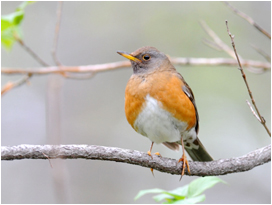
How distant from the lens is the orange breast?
14.7 ft

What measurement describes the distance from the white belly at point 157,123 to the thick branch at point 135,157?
1.96 feet

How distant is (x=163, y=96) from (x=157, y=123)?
362mm

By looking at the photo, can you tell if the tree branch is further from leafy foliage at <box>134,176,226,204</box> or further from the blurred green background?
the blurred green background

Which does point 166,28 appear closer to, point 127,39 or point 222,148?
point 127,39

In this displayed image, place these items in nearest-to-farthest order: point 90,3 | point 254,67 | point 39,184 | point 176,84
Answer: point 176,84 < point 254,67 < point 39,184 < point 90,3

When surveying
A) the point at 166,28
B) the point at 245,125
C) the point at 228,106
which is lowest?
the point at 245,125

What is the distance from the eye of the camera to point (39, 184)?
8773 millimetres

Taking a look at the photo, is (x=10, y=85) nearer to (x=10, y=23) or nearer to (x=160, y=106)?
(x=10, y=23)

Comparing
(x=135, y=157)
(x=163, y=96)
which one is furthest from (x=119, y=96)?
(x=135, y=157)

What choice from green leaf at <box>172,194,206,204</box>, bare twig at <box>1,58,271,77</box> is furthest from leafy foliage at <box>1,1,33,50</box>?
green leaf at <box>172,194,206,204</box>

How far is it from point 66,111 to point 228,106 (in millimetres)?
4599

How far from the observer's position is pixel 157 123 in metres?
4.48

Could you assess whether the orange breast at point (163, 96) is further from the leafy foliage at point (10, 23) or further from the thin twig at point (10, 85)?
the leafy foliage at point (10, 23)

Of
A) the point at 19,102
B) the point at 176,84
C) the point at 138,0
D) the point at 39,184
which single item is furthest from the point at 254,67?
the point at 19,102
